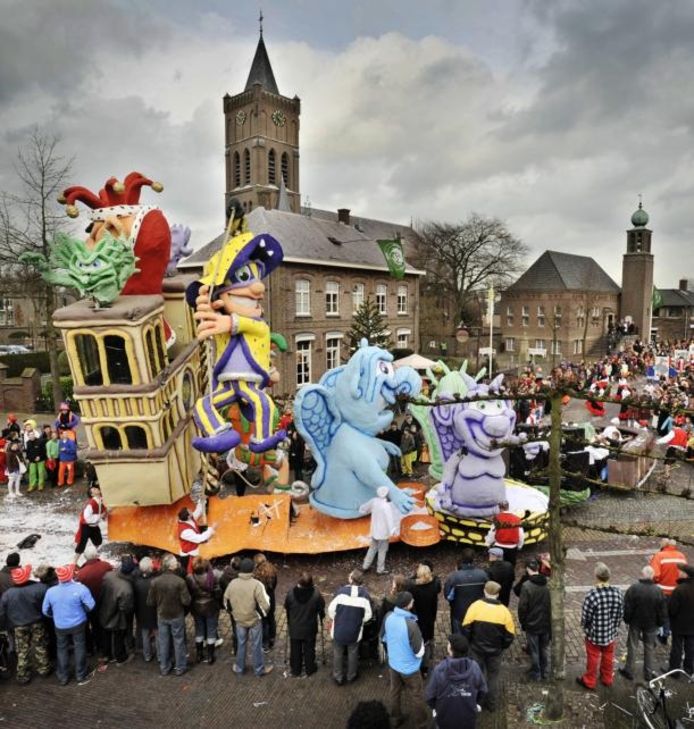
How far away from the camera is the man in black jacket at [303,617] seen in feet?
20.9

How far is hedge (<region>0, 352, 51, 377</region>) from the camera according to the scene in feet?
97.4

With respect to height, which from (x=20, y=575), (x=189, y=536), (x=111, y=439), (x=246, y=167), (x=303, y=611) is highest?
(x=246, y=167)

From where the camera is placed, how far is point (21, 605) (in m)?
6.48

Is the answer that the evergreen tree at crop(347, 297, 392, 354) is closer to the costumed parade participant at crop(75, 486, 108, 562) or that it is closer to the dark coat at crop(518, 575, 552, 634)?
the costumed parade participant at crop(75, 486, 108, 562)

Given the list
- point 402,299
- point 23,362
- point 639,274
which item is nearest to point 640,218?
point 639,274

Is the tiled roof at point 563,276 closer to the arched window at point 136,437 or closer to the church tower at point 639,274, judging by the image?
the church tower at point 639,274

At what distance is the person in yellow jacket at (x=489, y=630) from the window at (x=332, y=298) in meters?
22.1

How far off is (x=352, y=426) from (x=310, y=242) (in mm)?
18501

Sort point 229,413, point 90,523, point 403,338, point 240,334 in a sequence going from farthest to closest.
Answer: point 403,338, point 229,413, point 240,334, point 90,523

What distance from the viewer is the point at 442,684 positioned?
5.05m

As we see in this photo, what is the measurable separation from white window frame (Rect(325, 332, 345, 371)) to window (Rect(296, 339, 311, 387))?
1.18m

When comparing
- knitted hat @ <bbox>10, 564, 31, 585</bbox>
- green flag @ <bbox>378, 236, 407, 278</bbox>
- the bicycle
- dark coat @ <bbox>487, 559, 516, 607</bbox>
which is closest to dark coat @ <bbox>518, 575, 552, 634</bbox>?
dark coat @ <bbox>487, 559, 516, 607</bbox>

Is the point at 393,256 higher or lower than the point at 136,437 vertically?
higher

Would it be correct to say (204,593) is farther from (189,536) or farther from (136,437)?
(136,437)
